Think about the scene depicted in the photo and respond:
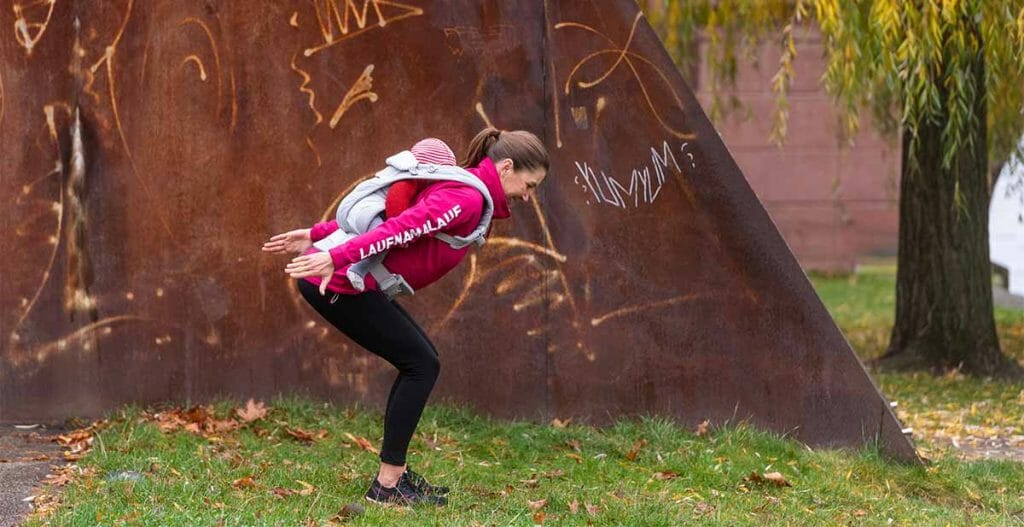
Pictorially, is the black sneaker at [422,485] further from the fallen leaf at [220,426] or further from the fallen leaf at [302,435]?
the fallen leaf at [220,426]

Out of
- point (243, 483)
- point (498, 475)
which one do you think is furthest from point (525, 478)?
point (243, 483)

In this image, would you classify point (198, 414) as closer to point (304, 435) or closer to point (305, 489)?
point (304, 435)

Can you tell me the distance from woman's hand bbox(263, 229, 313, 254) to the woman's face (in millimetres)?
776

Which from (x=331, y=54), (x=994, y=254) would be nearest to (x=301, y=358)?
(x=331, y=54)

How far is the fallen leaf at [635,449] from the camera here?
6.37 meters

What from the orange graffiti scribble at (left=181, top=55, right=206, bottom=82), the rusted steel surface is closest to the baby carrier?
the rusted steel surface

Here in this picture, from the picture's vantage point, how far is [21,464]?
584cm

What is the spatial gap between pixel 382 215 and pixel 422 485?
1077mm

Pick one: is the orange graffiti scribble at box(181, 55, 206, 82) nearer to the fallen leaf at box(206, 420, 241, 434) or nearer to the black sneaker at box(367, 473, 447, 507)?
the fallen leaf at box(206, 420, 241, 434)

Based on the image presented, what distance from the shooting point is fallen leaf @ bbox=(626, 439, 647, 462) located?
6.37 meters

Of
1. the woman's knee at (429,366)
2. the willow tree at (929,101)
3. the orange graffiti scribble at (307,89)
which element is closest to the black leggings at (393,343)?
the woman's knee at (429,366)

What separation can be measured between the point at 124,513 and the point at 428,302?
2089 millimetres

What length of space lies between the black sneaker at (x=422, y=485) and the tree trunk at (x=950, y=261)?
5.44 m

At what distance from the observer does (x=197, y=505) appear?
17.1 feet
